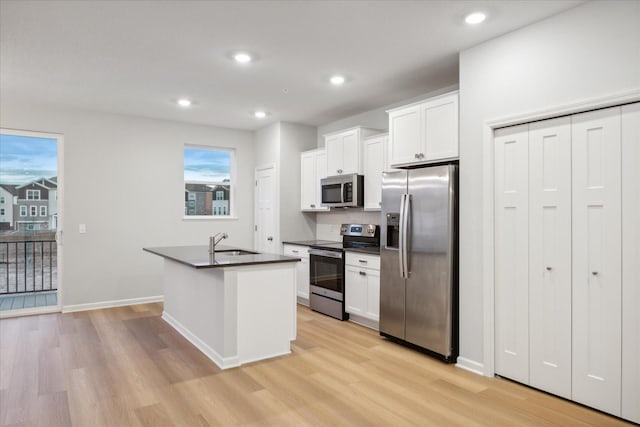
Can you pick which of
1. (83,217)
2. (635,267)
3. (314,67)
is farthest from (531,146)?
(83,217)

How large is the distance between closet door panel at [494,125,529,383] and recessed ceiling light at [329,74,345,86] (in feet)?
5.56

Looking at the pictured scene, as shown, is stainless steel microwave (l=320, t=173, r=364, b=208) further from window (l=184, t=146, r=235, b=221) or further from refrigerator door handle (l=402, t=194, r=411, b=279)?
window (l=184, t=146, r=235, b=221)

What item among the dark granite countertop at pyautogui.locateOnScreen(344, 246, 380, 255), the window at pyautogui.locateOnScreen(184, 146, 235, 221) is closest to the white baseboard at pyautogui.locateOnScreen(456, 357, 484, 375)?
the dark granite countertop at pyautogui.locateOnScreen(344, 246, 380, 255)

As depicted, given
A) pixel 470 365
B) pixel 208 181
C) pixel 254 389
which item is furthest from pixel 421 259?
pixel 208 181

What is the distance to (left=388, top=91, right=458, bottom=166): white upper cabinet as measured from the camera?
11.4ft

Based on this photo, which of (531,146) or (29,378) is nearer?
(531,146)

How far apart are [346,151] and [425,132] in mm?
1485

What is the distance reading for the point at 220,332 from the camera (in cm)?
333

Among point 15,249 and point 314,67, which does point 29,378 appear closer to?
point 15,249

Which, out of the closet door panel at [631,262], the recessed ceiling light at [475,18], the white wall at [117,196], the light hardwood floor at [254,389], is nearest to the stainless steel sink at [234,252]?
the light hardwood floor at [254,389]

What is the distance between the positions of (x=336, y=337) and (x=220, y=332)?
1298 mm

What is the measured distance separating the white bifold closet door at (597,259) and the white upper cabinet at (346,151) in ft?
8.43

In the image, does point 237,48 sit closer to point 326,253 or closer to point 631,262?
point 326,253

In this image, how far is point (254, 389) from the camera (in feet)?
9.46
